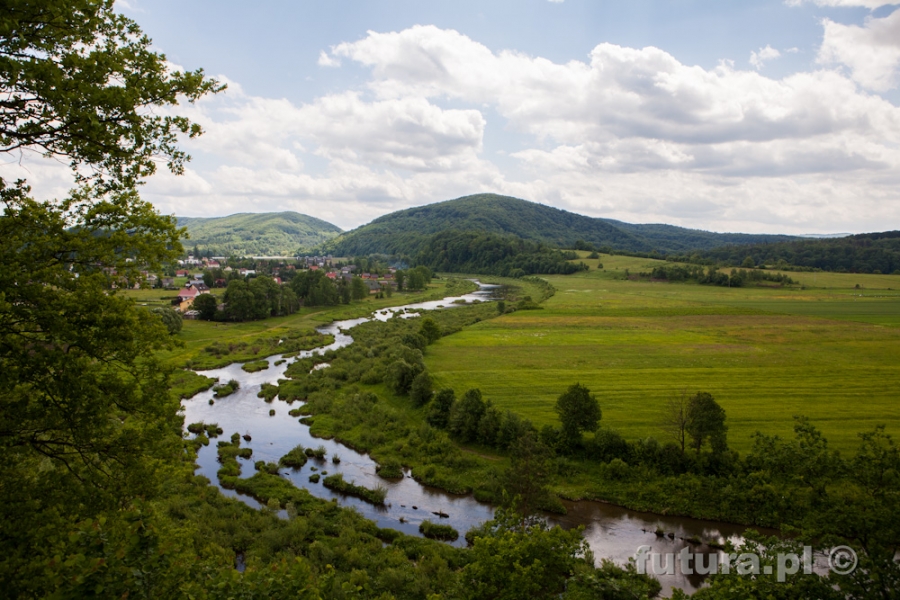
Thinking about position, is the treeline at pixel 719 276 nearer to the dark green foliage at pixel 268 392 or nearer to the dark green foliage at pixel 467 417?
the dark green foliage at pixel 467 417

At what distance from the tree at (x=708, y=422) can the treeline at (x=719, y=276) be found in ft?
358

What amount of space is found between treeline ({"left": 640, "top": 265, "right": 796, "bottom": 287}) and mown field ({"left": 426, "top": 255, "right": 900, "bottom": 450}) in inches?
1075

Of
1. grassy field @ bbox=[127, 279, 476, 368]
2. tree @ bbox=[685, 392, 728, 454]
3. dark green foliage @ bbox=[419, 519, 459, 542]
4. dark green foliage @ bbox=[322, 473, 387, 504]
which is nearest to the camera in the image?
dark green foliage @ bbox=[419, 519, 459, 542]

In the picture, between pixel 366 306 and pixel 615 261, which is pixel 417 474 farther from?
pixel 615 261

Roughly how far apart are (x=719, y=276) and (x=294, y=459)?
12543 centimetres

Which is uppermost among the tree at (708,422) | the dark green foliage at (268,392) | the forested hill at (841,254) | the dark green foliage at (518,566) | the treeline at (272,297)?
the forested hill at (841,254)

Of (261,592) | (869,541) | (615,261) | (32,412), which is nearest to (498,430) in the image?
(869,541)

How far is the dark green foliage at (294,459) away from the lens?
31680 mm

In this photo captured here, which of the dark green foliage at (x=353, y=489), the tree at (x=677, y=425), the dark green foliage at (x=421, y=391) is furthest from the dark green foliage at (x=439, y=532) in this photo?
the dark green foliage at (x=421, y=391)

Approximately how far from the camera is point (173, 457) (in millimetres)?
8875

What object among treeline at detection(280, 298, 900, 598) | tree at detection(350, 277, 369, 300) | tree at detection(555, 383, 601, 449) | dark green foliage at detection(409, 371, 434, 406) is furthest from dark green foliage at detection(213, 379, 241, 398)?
tree at detection(350, 277, 369, 300)

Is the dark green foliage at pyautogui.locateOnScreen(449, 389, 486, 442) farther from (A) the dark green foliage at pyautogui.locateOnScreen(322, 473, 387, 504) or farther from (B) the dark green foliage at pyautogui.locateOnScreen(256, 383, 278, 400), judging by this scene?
(B) the dark green foliage at pyautogui.locateOnScreen(256, 383, 278, 400)

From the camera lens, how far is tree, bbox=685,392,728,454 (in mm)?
28188

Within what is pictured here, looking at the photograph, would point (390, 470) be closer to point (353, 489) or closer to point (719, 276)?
point (353, 489)
